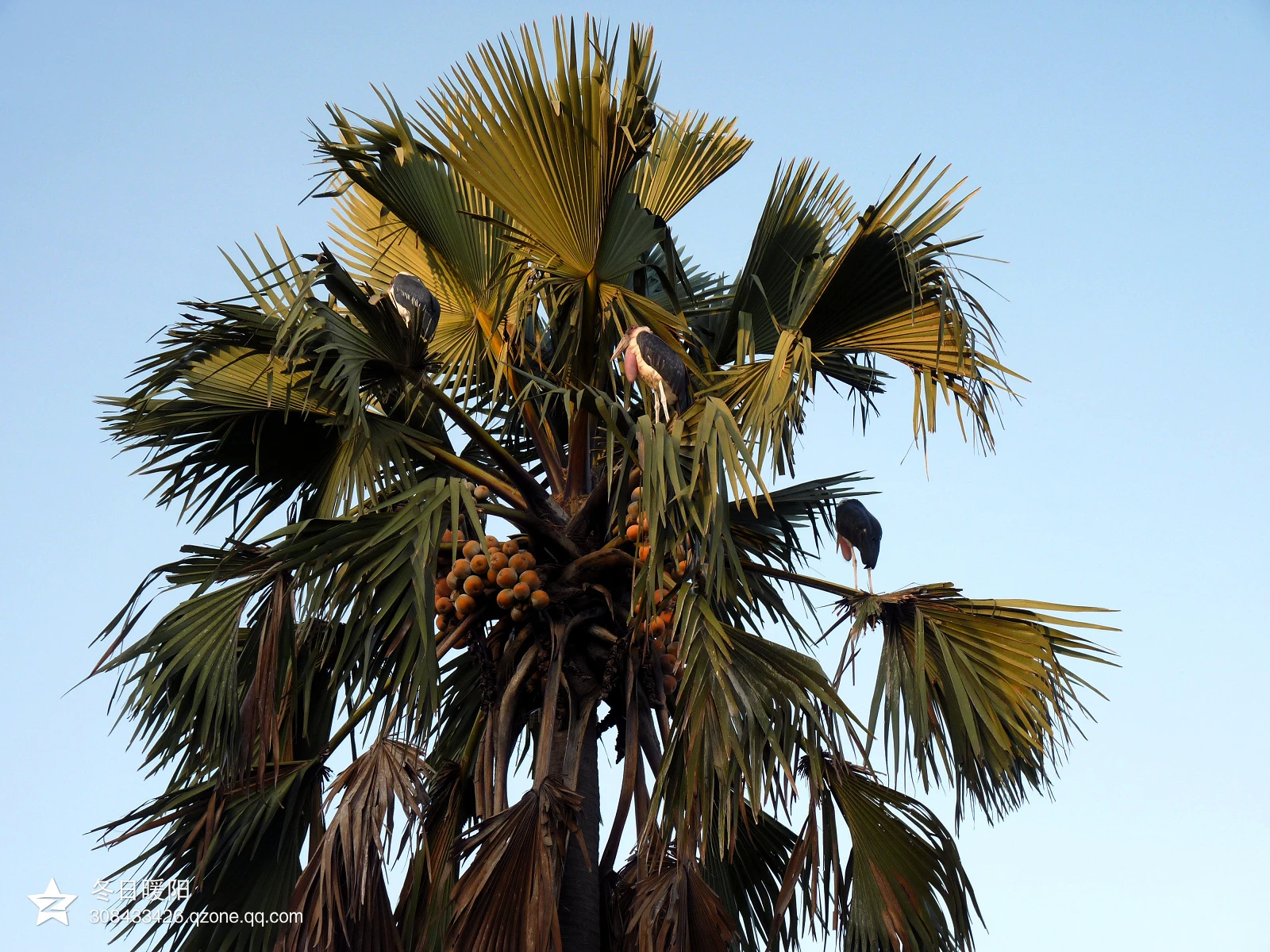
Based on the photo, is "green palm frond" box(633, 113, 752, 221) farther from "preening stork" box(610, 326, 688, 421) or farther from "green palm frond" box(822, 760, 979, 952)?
"green palm frond" box(822, 760, 979, 952)

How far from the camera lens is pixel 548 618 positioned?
16.4 ft

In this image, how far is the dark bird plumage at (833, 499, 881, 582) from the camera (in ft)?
19.2

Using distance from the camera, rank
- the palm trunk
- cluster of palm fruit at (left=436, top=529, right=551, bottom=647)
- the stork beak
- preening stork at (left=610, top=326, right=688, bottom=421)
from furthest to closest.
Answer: the stork beak
preening stork at (left=610, top=326, right=688, bottom=421)
cluster of palm fruit at (left=436, top=529, right=551, bottom=647)
the palm trunk

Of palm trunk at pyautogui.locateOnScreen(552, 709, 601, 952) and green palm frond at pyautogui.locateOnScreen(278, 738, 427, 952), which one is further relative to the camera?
palm trunk at pyautogui.locateOnScreen(552, 709, 601, 952)

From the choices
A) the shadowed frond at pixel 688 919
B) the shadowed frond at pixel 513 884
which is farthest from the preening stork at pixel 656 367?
the shadowed frond at pixel 688 919

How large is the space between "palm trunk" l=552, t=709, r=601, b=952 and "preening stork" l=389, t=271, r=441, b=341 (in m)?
1.69

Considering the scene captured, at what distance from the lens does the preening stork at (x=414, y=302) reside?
5.09 metres

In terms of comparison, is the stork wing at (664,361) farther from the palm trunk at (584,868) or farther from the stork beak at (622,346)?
the palm trunk at (584,868)

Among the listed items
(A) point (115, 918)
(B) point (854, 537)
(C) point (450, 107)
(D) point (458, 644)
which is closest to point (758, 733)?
(D) point (458, 644)

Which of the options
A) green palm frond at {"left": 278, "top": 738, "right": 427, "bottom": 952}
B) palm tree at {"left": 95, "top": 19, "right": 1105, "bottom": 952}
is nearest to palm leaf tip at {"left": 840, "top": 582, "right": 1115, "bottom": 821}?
palm tree at {"left": 95, "top": 19, "right": 1105, "bottom": 952}

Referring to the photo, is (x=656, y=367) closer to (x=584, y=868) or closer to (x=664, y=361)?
(x=664, y=361)

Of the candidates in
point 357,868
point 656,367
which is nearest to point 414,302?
point 656,367

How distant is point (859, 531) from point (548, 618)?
1.66m

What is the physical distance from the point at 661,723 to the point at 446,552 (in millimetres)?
1083
